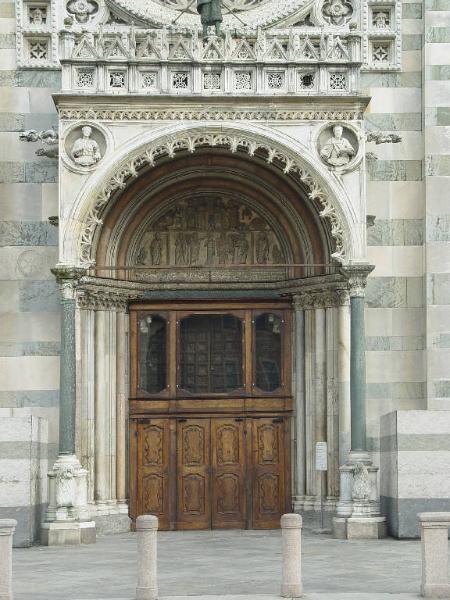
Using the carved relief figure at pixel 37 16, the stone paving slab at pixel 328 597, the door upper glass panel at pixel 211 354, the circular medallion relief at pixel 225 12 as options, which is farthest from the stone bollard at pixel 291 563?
the carved relief figure at pixel 37 16

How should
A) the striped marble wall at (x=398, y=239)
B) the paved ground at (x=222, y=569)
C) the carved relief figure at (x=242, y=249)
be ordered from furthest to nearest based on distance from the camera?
the carved relief figure at (x=242, y=249), the striped marble wall at (x=398, y=239), the paved ground at (x=222, y=569)

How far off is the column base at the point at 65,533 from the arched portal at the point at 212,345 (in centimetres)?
182

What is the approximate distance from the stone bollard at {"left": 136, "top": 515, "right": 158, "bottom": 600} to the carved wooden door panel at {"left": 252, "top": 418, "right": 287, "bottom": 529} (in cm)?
1039

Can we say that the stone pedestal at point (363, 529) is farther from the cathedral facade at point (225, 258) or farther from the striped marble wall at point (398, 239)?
the striped marble wall at point (398, 239)

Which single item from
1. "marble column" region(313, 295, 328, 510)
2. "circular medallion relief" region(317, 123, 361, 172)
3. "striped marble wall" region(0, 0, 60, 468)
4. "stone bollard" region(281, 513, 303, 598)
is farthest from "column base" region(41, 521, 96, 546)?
"stone bollard" region(281, 513, 303, 598)

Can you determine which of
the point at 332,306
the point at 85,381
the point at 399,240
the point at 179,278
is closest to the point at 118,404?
the point at 85,381

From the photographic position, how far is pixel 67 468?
23.6m

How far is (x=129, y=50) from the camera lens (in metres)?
24.3

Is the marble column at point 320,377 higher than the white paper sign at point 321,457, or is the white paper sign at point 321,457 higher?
the marble column at point 320,377

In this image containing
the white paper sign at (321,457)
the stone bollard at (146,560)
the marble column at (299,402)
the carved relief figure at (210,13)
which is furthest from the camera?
the marble column at (299,402)

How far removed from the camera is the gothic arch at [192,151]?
78.7 feet

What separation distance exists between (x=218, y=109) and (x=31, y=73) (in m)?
3.89

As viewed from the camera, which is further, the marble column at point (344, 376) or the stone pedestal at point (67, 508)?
the marble column at point (344, 376)

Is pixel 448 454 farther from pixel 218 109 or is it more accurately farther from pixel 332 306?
pixel 218 109
